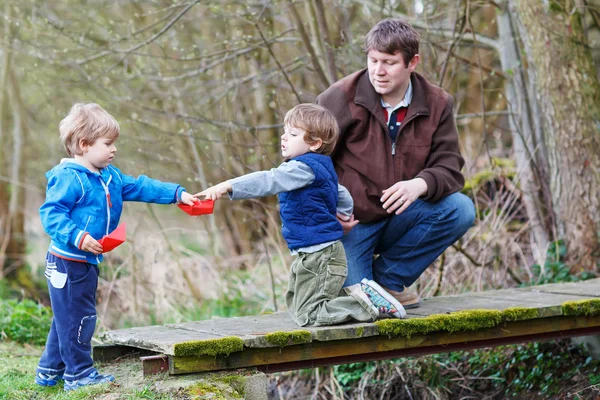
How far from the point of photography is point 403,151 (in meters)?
4.51

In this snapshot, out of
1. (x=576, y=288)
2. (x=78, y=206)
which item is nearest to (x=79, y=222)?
(x=78, y=206)

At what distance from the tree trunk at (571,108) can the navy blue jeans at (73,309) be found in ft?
13.5

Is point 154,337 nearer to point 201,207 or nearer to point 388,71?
point 201,207

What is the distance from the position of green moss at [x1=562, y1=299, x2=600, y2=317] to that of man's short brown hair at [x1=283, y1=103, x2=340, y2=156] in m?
1.75

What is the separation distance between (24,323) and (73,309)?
2704mm

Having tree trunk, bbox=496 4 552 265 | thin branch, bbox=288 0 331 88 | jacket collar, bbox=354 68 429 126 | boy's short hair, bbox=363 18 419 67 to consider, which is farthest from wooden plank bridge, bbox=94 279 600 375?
thin branch, bbox=288 0 331 88

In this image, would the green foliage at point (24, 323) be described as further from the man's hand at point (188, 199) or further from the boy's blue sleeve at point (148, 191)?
the man's hand at point (188, 199)

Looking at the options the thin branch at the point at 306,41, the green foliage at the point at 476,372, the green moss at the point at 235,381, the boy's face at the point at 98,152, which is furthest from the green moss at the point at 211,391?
the thin branch at the point at 306,41

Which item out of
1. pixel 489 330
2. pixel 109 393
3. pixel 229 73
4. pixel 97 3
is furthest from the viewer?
pixel 97 3

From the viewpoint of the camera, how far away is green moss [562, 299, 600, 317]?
14.8 feet

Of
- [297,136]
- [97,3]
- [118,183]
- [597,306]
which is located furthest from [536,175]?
[97,3]

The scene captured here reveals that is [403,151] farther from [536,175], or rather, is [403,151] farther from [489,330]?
[536,175]

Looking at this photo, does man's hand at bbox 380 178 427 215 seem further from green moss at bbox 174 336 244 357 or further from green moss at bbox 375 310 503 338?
green moss at bbox 174 336 244 357

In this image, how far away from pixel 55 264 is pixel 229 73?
17.3 ft
